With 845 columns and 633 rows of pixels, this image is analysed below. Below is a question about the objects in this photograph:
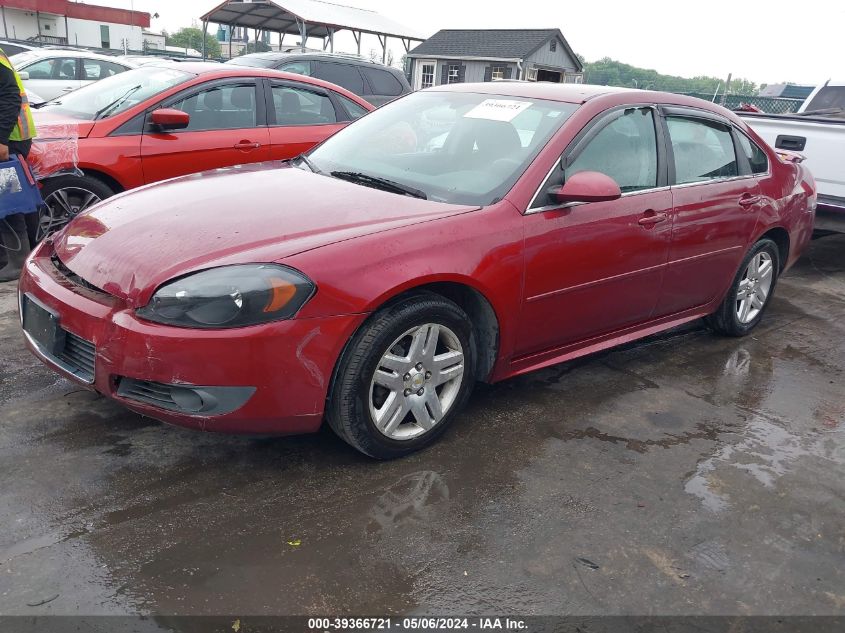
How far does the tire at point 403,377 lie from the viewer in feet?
9.45

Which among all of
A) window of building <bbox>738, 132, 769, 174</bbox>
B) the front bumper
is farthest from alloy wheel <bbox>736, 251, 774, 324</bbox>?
the front bumper

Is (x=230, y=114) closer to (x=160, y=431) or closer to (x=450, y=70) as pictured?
(x=160, y=431)

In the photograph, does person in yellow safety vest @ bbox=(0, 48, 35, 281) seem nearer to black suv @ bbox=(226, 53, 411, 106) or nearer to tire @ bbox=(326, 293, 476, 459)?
tire @ bbox=(326, 293, 476, 459)

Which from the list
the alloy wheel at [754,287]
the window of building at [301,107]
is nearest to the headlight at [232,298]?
the alloy wheel at [754,287]

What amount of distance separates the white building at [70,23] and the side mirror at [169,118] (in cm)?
4790

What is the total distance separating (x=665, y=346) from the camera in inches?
193

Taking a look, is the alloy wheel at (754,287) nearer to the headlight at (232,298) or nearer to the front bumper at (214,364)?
the front bumper at (214,364)

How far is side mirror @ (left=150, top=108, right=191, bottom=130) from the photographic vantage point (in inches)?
219

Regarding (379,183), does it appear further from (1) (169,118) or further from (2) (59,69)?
(2) (59,69)

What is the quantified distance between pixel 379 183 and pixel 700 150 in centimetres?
205

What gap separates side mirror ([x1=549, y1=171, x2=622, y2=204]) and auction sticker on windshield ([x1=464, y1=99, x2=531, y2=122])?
0.60m

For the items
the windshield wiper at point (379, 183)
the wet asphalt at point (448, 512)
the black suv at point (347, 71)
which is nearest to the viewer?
the wet asphalt at point (448, 512)

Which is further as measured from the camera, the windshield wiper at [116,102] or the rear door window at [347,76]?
the rear door window at [347,76]

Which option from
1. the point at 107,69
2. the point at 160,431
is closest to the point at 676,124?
the point at 160,431
